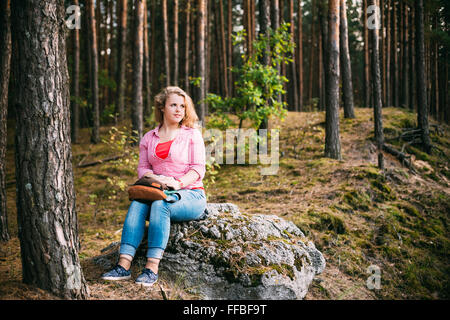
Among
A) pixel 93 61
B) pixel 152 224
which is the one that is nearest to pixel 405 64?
pixel 93 61

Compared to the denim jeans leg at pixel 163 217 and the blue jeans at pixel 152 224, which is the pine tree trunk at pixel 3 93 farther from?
the denim jeans leg at pixel 163 217

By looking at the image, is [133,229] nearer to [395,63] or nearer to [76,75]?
[76,75]

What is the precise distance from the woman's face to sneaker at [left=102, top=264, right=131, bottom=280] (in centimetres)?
168

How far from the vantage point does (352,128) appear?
1073cm

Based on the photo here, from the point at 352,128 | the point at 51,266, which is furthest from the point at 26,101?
the point at 352,128

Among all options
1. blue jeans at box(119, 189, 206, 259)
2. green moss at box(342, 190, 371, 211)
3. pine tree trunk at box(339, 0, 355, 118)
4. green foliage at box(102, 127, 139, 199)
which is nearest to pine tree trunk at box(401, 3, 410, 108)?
pine tree trunk at box(339, 0, 355, 118)

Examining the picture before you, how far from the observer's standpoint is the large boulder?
314 centimetres

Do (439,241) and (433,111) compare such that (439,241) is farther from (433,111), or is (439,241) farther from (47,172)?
(433,111)

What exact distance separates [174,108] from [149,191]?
41.8 inches

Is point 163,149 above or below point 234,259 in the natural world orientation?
above

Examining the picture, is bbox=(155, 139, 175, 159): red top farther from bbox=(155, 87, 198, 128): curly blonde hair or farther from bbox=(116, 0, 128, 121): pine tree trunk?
bbox=(116, 0, 128, 121): pine tree trunk

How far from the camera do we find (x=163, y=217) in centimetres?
305

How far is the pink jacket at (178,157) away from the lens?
3445mm

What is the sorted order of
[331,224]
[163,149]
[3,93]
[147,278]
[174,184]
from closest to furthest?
[147,278] < [174,184] < [163,149] < [3,93] < [331,224]
